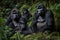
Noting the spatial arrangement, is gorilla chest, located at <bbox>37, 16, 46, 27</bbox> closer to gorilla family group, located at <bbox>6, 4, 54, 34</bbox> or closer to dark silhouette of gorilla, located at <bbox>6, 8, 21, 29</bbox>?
gorilla family group, located at <bbox>6, 4, 54, 34</bbox>

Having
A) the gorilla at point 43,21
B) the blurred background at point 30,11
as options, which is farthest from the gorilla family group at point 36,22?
the blurred background at point 30,11

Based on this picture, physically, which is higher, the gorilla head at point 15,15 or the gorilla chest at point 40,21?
the gorilla head at point 15,15

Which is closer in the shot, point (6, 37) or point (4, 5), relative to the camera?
point (6, 37)

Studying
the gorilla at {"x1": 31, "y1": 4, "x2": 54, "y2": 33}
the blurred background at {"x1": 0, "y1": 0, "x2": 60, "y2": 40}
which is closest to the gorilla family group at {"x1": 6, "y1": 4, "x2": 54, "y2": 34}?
the gorilla at {"x1": 31, "y1": 4, "x2": 54, "y2": 33}

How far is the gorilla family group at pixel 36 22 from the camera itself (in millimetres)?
6992

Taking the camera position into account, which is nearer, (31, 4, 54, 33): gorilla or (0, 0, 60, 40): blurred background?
(0, 0, 60, 40): blurred background

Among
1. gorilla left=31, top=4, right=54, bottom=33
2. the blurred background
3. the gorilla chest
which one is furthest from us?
the gorilla chest

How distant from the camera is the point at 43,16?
7168 mm

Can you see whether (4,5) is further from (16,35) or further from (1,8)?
(16,35)

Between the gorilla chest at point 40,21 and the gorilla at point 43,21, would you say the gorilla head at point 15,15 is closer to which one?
the gorilla at point 43,21

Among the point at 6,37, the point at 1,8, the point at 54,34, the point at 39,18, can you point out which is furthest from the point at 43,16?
the point at 1,8

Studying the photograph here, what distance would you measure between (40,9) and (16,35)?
89cm

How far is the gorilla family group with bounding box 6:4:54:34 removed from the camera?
699 centimetres

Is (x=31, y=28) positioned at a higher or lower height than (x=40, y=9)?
lower
